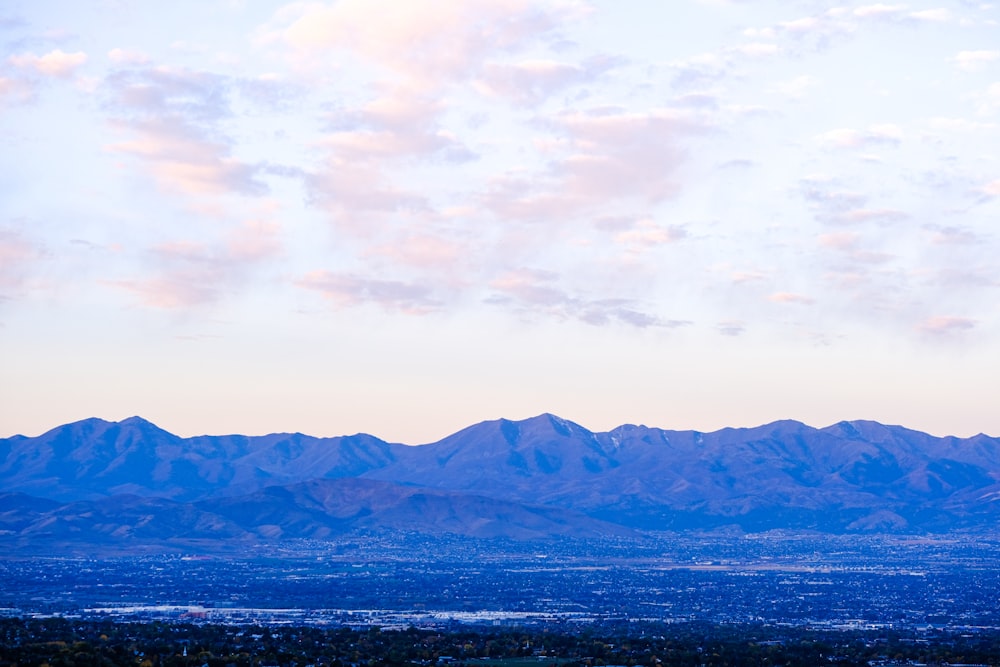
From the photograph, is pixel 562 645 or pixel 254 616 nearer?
pixel 562 645

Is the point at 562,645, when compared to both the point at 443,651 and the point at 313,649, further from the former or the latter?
the point at 313,649

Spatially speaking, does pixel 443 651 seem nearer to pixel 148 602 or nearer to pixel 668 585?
pixel 148 602

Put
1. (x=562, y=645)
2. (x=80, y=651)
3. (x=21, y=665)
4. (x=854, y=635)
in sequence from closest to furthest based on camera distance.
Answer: (x=21, y=665)
(x=80, y=651)
(x=562, y=645)
(x=854, y=635)

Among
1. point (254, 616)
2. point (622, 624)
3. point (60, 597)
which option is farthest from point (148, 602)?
point (622, 624)

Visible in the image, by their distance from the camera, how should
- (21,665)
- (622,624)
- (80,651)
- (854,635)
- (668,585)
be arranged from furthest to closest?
(668,585), (622,624), (854,635), (80,651), (21,665)

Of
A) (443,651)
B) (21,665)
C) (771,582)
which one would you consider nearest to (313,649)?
(443,651)

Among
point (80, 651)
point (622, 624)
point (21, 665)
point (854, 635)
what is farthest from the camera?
point (622, 624)
